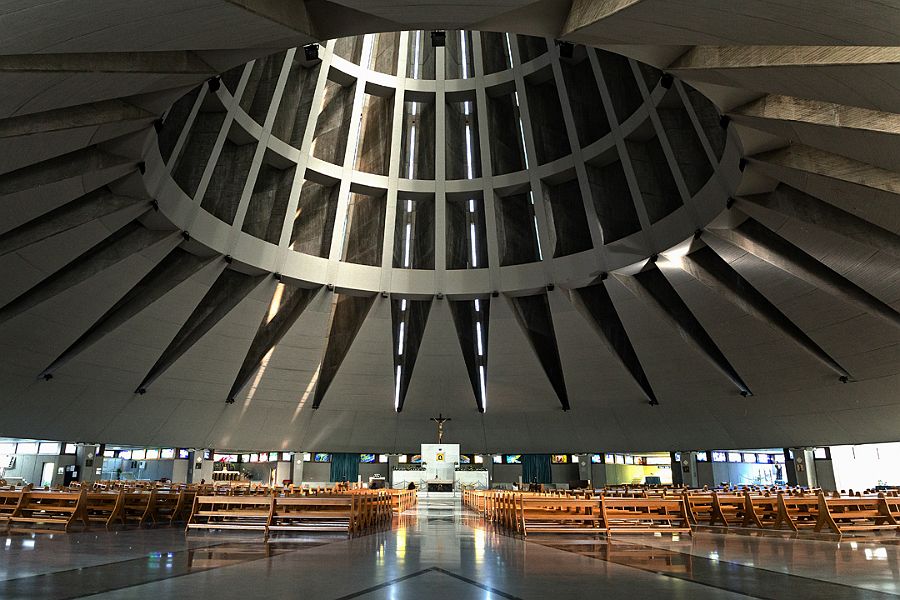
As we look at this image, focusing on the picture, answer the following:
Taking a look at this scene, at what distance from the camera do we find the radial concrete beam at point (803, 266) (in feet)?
54.5

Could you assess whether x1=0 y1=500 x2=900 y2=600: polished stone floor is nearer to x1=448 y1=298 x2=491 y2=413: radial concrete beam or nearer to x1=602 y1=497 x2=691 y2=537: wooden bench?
x1=602 y1=497 x2=691 y2=537: wooden bench

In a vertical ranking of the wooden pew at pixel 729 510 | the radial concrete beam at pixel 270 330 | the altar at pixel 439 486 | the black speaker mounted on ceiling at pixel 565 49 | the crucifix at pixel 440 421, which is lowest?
the altar at pixel 439 486

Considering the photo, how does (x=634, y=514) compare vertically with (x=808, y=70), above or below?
below

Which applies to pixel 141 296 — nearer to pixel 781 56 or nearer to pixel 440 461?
pixel 440 461

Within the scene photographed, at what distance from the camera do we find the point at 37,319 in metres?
17.0

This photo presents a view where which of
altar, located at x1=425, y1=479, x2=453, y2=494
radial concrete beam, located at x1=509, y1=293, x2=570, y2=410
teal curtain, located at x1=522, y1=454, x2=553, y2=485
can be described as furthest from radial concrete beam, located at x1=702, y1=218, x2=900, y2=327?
teal curtain, located at x1=522, y1=454, x2=553, y2=485

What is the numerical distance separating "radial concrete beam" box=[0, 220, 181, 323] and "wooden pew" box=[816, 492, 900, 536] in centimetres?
1846

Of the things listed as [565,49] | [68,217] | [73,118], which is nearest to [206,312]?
[68,217]

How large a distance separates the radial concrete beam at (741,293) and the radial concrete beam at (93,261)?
17.8m

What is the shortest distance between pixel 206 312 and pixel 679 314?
19.0m

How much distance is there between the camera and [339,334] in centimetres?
2709

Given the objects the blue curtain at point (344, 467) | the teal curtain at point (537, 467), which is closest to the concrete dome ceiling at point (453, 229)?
the teal curtain at point (537, 467)

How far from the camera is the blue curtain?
32.4 meters

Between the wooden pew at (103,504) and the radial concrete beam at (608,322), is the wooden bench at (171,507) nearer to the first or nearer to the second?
the wooden pew at (103,504)
